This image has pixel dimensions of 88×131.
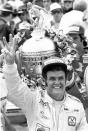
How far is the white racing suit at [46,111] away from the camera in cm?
346

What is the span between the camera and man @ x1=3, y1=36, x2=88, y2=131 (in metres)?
3.47

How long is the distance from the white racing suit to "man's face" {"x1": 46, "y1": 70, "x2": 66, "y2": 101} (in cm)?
5

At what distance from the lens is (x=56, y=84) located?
3479 mm

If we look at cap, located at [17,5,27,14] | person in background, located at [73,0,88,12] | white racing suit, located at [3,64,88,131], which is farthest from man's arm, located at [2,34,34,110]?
cap, located at [17,5,27,14]

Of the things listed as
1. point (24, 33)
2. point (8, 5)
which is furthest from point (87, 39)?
point (8, 5)

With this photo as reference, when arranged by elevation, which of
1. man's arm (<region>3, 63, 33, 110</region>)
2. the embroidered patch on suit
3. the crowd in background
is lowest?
the embroidered patch on suit

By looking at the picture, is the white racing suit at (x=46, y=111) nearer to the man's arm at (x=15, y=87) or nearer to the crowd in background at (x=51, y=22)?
the man's arm at (x=15, y=87)

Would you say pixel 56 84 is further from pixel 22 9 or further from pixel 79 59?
pixel 22 9

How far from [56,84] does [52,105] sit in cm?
16

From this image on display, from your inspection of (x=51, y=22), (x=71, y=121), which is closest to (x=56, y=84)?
(x=71, y=121)

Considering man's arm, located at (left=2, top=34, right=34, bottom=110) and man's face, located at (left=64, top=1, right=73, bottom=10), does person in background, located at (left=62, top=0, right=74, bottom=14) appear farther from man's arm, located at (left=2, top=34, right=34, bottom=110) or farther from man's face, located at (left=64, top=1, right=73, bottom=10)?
man's arm, located at (left=2, top=34, right=34, bottom=110)

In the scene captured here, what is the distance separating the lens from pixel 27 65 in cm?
450

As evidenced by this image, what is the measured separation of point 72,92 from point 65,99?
98cm

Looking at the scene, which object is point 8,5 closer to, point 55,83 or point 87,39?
point 87,39
